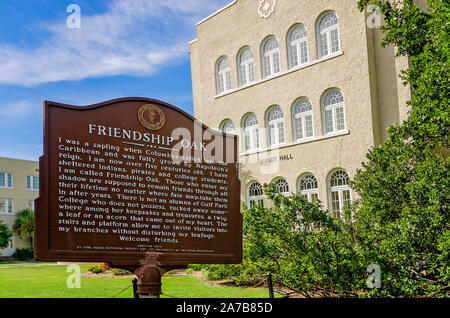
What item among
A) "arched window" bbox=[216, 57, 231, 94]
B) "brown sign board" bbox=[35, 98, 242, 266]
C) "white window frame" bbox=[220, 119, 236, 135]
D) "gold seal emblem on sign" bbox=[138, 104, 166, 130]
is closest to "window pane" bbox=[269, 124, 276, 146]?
"white window frame" bbox=[220, 119, 236, 135]

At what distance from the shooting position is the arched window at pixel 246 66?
82.7ft

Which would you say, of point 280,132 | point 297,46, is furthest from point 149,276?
point 297,46

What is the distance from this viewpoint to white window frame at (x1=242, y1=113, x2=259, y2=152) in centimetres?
2494

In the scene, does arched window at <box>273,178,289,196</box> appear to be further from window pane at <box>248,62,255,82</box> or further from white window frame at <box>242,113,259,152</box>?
window pane at <box>248,62,255,82</box>

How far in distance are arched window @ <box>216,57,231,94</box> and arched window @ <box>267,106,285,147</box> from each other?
10.2 feet

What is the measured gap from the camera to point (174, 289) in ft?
51.8

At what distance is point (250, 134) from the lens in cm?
2517

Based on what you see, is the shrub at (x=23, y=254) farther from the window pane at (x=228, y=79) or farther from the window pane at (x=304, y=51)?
the window pane at (x=304, y=51)

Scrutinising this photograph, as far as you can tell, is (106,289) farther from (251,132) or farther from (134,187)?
(251,132)

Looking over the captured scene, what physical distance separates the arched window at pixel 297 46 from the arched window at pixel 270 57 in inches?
28.5

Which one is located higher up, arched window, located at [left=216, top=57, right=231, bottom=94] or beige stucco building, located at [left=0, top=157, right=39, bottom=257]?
arched window, located at [left=216, top=57, right=231, bottom=94]
